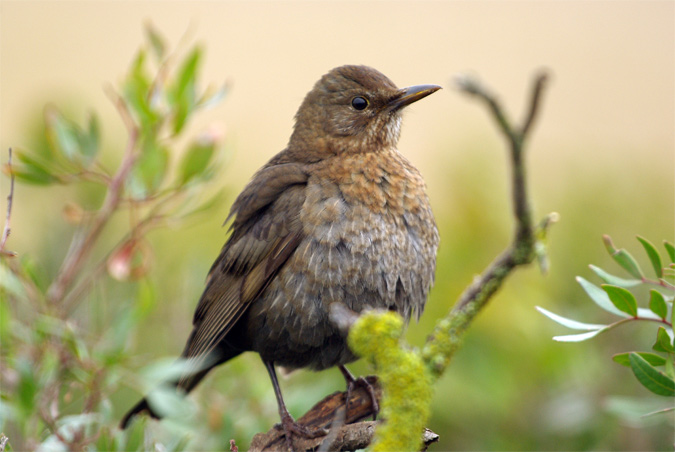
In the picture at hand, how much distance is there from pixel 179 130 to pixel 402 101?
3.88ft

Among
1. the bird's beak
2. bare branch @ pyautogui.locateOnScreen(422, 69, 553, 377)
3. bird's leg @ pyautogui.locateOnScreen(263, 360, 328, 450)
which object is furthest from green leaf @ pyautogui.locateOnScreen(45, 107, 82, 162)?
bare branch @ pyautogui.locateOnScreen(422, 69, 553, 377)

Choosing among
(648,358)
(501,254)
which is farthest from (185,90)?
(648,358)

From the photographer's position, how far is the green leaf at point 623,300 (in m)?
2.14

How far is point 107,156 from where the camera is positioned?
186 inches

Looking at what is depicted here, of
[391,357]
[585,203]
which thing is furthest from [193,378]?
[585,203]

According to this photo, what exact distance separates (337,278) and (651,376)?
146cm

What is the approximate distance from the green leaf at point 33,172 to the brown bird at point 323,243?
3.22 ft

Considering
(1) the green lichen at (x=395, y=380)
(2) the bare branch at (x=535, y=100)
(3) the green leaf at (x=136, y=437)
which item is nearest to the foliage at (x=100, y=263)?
(3) the green leaf at (x=136, y=437)

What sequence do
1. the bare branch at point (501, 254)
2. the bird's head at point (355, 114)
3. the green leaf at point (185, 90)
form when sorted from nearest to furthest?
the bare branch at point (501, 254), the green leaf at point (185, 90), the bird's head at point (355, 114)

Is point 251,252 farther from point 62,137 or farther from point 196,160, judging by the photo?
point 62,137

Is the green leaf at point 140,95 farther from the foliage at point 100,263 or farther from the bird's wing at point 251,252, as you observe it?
the bird's wing at point 251,252

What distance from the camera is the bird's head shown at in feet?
12.6

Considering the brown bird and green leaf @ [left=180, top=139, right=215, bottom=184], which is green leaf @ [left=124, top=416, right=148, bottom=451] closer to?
the brown bird

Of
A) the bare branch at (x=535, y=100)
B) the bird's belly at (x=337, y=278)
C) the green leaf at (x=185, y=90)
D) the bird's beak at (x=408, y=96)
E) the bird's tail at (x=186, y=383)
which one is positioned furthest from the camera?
the bird's beak at (x=408, y=96)
